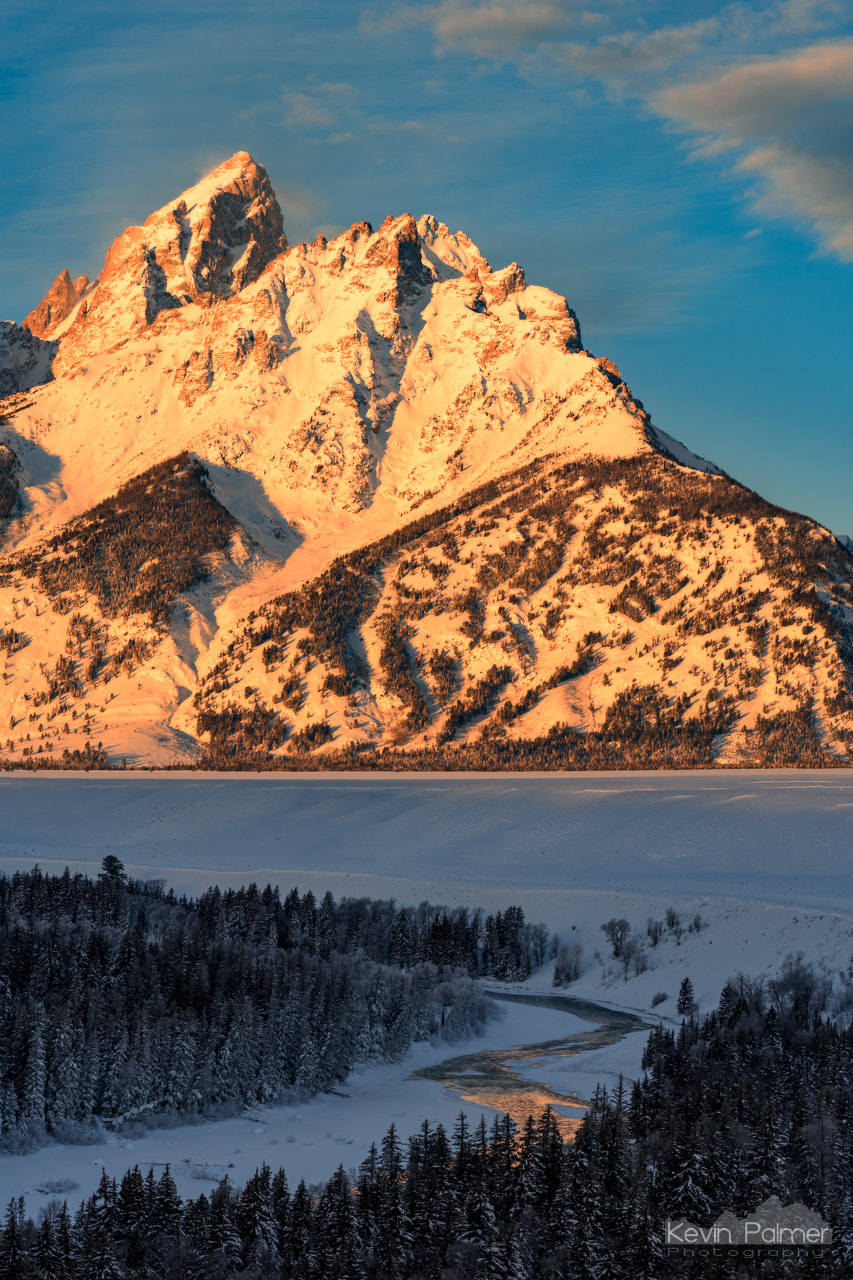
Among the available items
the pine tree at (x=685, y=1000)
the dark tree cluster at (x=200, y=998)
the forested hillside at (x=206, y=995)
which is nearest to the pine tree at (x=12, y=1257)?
the forested hillside at (x=206, y=995)

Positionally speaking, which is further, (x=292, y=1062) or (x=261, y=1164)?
(x=292, y=1062)

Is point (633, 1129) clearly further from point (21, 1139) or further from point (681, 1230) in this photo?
point (21, 1139)

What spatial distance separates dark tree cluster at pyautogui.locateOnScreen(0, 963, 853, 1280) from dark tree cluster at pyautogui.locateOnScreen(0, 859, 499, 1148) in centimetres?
1691

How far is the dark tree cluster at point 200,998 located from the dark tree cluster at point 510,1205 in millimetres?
16912

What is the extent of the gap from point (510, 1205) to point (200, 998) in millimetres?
46547

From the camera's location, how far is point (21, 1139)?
8912 cm

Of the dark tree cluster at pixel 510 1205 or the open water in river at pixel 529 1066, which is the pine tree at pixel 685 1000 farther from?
the dark tree cluster at pixel 510 1205

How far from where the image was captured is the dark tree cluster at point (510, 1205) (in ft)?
222

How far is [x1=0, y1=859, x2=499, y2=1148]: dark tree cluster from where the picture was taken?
96750mm

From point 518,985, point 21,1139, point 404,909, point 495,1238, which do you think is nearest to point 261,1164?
point 21,1139

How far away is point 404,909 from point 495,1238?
110 meters

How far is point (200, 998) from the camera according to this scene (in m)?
115

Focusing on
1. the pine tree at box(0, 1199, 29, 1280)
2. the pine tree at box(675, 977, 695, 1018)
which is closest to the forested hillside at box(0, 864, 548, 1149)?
the pine tree at box(675, 977, 695, 1018)

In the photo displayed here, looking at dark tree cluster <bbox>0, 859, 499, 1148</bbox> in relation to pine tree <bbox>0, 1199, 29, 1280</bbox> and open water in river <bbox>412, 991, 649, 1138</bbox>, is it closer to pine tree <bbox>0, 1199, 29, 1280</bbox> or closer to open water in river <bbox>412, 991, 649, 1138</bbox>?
open water in river <bbox>412, 991, 649, 1138</bbox>
